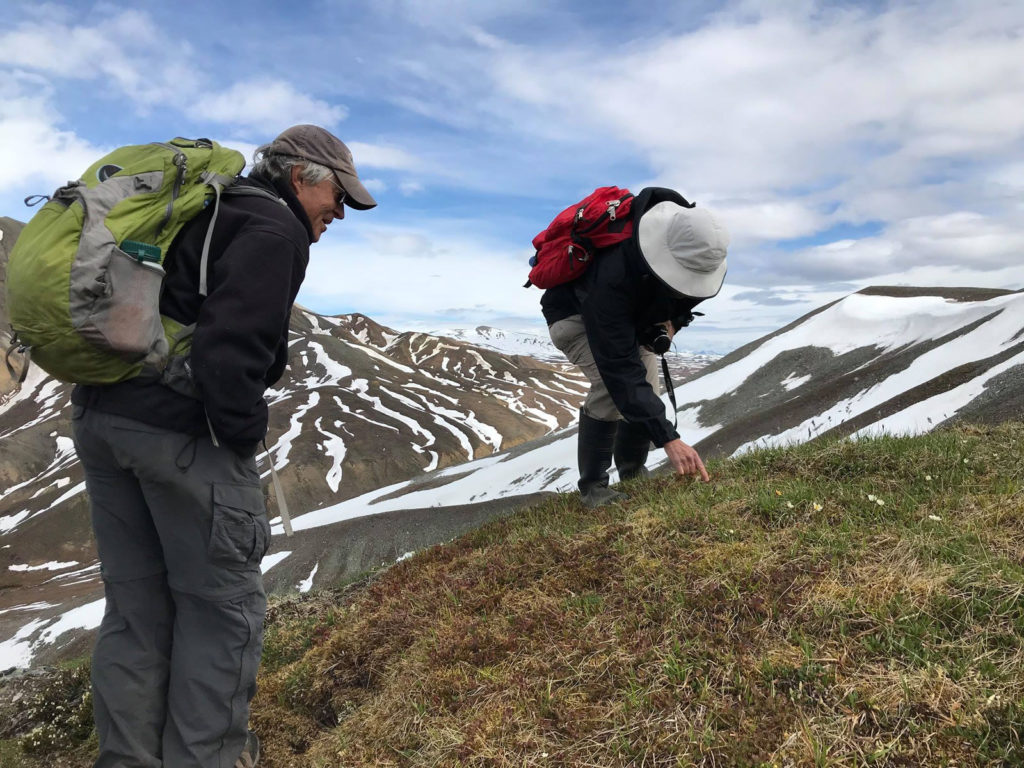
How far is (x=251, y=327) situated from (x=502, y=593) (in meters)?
3.18

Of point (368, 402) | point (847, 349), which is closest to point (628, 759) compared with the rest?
point (847, 349)

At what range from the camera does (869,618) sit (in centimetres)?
360

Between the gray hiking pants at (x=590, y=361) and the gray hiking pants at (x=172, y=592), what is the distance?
4.41 meters

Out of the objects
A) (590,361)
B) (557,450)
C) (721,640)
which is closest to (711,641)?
(721,640)

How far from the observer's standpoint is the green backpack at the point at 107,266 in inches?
134

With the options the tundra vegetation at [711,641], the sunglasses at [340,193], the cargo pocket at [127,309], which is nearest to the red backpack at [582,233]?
the tundra vegetation at [711,641]

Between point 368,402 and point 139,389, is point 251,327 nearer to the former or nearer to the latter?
point 139,389

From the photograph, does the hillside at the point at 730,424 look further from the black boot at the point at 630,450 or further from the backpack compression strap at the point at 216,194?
the backpack compression strap at the point at 216,194

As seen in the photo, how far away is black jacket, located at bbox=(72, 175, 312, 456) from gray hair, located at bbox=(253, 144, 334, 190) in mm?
391

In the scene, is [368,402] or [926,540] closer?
[926,540]

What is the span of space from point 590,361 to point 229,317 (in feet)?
15.9

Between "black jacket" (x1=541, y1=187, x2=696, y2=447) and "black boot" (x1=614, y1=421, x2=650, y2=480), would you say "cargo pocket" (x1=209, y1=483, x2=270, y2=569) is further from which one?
"black boot" (x1=614, y1=421, x2=650, y2=480)

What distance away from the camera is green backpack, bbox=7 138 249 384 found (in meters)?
3.40

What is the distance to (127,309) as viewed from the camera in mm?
3562
